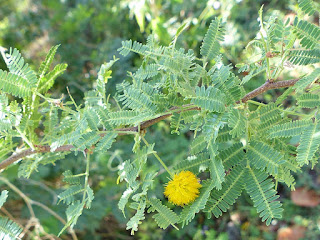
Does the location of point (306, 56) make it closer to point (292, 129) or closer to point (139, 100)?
point (292, 129)

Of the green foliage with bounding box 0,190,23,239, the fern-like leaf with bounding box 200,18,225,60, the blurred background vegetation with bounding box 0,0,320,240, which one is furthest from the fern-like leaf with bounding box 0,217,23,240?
the blurred background vegetation with bounding box 0,0,320,240

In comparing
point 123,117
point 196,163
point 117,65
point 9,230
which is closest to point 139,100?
point 123,117

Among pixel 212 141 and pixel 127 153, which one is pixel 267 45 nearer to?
pixel 212 141

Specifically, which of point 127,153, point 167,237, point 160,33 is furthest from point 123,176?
point 167,237

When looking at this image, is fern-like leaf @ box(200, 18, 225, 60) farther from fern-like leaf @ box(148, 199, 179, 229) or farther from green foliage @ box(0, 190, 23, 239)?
green foliage @ box(0, 190, 23, 239)

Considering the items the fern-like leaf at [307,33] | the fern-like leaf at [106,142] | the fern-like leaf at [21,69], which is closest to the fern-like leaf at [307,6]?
the fern-like leaf at [307,33]

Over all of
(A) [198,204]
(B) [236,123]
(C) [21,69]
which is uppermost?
(C) [21,69]
